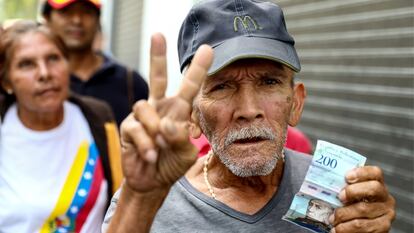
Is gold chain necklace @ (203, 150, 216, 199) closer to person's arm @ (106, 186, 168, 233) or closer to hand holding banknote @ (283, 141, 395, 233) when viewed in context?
hand holding banknote @ (283, 141, 395, 233)

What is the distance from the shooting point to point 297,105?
7.29 ft

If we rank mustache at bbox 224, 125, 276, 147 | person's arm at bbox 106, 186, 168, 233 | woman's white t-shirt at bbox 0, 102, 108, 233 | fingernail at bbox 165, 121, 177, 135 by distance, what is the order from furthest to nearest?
1. woman's white t-shirt at bbox 0, 102, 108, 233
2. mustache at bbox 224, 125, 276, 147
3. person's arm at bbox 106, 186, 168, 233
4. fingernail at bbox 165, 121, 177, 135

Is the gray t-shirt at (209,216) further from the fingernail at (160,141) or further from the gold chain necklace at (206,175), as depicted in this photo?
the fingernail at (160,141)

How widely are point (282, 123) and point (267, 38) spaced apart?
27 cm

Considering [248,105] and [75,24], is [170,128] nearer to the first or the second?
[248,105]

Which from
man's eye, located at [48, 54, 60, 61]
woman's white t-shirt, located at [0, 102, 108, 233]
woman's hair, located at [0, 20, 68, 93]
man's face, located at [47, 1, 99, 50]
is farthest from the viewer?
man's face, located at [47, 1, 99, 50]

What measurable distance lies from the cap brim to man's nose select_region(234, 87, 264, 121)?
0.34ft

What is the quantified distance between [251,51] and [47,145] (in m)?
1.75

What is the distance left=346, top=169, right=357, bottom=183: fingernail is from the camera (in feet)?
5.81

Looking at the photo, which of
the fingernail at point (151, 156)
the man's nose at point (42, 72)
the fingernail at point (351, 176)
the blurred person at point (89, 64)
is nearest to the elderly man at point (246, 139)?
the fingernail at point (351, 176)

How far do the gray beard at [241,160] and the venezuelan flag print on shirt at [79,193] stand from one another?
132cm

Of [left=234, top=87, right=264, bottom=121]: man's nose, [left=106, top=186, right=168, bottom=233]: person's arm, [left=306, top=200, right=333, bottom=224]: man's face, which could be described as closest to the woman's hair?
[left=234, top=87, right=264, bottom=121]: man's nose

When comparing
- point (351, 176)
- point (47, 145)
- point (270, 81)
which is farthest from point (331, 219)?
point (47, 145)

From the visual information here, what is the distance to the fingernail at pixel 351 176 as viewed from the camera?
1.77 m
